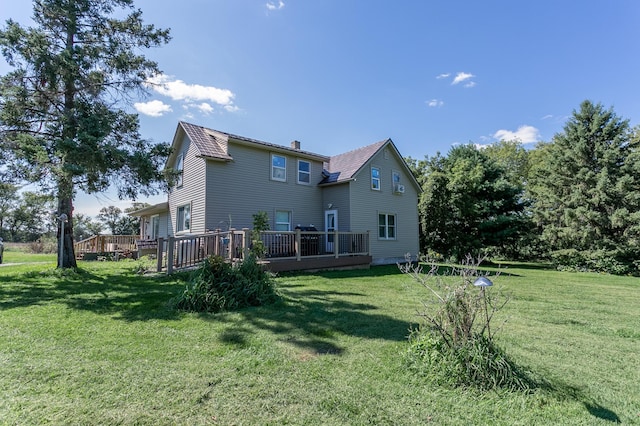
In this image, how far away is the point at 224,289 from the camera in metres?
5.82

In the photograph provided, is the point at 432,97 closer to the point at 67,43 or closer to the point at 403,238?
the point at 403,238

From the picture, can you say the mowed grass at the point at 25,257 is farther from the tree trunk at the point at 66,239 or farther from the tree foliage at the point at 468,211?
the tree foliage at the point at 468,211

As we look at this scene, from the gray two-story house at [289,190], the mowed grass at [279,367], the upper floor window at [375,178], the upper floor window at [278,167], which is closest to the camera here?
the mowed grass at [279,367]

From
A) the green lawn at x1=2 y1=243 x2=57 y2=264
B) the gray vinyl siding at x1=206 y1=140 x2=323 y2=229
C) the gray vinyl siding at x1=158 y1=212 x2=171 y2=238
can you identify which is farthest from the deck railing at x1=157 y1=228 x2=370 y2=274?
the green lawn at x1=2 y1=243 x2=57 y2=264

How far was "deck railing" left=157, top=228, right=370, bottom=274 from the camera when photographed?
9.27 m

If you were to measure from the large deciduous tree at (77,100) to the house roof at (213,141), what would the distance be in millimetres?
1786

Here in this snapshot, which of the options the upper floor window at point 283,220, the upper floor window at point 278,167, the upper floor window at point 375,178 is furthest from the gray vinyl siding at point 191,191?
the upper floor window at point 375,178

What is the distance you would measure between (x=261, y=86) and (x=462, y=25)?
8630 mm

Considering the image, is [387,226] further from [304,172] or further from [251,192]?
A: [251,192]

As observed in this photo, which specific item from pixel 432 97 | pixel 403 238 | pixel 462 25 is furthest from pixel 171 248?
pixel 432 97

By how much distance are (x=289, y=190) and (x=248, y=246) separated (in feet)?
18.4

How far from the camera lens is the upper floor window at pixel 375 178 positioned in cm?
1570

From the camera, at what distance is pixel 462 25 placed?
1181 centimetres

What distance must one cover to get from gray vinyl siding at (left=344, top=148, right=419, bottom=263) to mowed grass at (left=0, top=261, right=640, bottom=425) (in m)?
9.15
